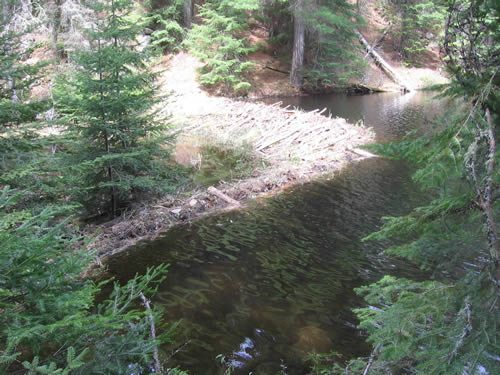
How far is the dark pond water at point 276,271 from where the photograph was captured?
16.0 feet

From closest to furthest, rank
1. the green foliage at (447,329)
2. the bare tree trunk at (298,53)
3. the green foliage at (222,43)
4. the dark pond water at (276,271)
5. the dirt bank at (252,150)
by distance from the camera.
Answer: the green foliage at (447,329) → the dark pond water at (276,271) → the dirt bank at (252,150) → the green foliage at (222,43) → the bare tree trunk at (298,53)

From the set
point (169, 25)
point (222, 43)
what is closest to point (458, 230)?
point (222, 43)

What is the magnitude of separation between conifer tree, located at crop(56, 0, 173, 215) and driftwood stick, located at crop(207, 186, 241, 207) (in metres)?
1.51

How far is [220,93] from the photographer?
2700 centimetres

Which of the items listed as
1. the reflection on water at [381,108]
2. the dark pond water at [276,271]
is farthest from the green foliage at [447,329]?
the reflection on water at [381,108]

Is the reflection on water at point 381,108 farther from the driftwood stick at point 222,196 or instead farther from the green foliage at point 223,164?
the driftwood stick at point 222,196

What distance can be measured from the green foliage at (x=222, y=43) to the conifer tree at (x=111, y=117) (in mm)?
17343

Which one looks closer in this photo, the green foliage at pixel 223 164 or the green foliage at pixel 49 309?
the green foliage at pixel 49 309

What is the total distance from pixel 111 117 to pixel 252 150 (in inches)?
257

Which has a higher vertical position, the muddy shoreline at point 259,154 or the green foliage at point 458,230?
the green foliage at point 458,230

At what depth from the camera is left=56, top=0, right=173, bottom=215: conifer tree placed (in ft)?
26.1

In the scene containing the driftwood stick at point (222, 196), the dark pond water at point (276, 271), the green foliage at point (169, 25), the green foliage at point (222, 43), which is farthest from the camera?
the green foliage at point (169, 25)

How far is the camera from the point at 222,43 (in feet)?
90.8

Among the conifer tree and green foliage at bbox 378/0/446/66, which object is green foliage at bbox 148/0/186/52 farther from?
green foliage at bbox 378/0/446/66
